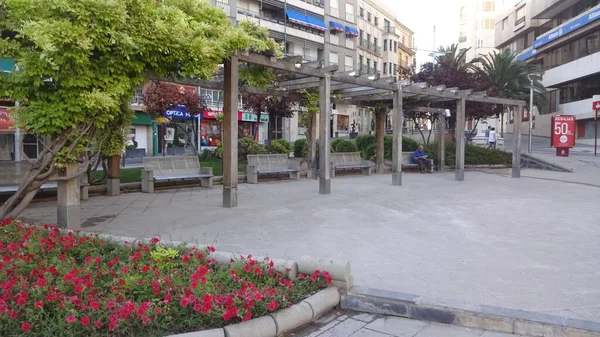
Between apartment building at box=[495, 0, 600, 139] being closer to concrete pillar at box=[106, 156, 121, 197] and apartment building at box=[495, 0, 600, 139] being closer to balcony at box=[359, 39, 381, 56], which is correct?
balcony at box=[359, 39, 381, 56]

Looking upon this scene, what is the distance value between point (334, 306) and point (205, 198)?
7045 mm

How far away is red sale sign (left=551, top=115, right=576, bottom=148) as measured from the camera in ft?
69.4

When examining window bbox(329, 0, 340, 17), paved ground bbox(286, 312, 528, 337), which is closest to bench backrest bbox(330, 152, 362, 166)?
paved ground bbox(286, 312, 528, 337)

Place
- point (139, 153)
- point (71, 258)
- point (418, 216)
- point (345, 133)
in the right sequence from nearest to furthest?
point (71, 258) → point (418, 216) → point (139, 153) → point (345, 133)


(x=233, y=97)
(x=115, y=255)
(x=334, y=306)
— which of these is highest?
(x=233, y=97)

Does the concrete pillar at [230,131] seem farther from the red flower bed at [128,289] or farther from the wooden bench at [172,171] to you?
the red flower bed at [128,289]

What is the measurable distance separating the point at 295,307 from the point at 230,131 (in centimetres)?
588

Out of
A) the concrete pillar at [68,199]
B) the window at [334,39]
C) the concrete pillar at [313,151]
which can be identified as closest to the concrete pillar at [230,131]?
the concrete pillar at [68,199]

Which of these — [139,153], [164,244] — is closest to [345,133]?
[139,153]

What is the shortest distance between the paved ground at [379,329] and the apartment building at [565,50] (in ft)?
136

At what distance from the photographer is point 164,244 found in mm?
5223

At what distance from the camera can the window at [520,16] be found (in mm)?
52625

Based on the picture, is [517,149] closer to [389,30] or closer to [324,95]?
[324,95]

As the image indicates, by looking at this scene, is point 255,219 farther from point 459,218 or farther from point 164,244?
point 459,218
